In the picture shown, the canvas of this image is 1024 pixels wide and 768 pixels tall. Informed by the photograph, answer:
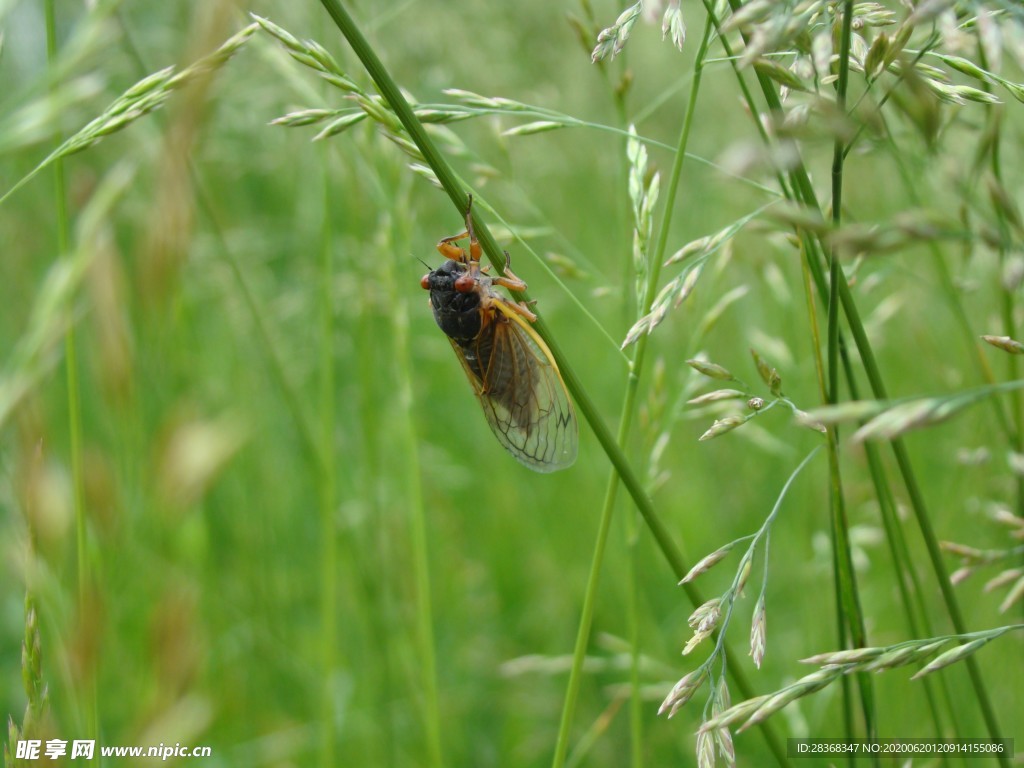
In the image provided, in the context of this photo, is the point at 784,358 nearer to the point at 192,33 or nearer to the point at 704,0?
the point at 704,0

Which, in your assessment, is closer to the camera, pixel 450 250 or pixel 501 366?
pixel 450 250

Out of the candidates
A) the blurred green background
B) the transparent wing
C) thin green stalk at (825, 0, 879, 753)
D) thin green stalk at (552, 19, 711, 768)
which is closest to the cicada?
the transparent wing

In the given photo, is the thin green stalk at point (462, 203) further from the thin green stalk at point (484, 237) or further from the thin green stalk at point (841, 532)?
the thin green stalk at point (841, 532)

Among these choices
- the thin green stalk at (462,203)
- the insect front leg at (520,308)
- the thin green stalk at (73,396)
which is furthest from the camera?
the insect front leg at (520,308)

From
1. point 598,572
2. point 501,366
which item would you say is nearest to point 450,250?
point 501,366

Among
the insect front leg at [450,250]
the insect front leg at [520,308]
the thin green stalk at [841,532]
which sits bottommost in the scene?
the thin green stalk at [841,532]

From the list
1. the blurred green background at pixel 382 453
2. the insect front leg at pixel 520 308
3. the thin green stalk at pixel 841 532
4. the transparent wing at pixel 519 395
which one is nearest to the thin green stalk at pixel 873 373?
the thin green stalk at pixel 841 532

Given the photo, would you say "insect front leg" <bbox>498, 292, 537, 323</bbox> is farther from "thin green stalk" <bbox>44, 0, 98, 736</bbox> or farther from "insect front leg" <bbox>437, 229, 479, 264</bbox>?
"thin green stalk" <bbox>44, 0, 98, 736</bbox>

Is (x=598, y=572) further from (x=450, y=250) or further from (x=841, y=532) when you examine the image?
(x=450, y=250)
